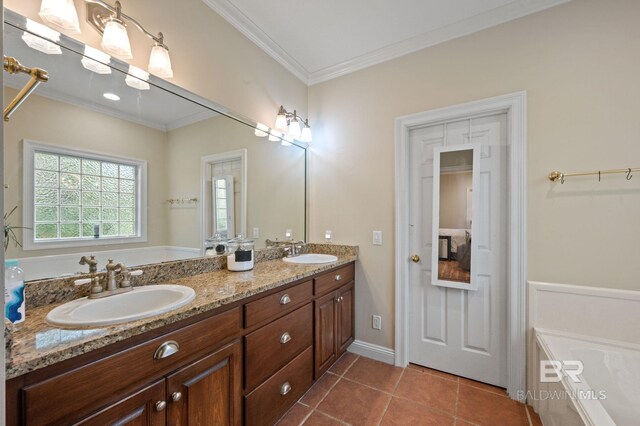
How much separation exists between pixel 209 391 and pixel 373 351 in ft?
5.16

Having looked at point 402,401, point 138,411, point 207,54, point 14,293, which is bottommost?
point 402,401

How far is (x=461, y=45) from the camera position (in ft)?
6.50

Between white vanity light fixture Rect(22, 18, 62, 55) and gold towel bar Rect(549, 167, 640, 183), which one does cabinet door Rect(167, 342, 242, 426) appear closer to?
white vanity light fixture Rect(22, 18, 62, 55)

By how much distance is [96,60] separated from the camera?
1.22 m

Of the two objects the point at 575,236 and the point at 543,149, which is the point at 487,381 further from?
the point at 543,149

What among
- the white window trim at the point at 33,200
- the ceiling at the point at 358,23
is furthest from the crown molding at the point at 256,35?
the white window trim at the point at 33,200

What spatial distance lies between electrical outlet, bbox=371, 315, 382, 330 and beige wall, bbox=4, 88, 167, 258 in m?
1.78

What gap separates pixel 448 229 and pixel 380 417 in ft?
4.54

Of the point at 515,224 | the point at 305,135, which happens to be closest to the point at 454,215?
the point at 515,224

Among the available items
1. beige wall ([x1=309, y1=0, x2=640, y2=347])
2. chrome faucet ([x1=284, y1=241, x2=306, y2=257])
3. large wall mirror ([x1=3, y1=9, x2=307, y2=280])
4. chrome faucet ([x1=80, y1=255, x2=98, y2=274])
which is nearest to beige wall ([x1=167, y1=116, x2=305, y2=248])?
large wall mirror ([x1=3, y1=9, x2=307, y2=280])

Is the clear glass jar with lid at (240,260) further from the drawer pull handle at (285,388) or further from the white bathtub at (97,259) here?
the drawer pull handle at (285,388)

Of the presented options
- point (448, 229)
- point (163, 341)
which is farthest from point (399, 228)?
point (163, 341)

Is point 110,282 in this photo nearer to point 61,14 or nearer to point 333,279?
point 61,14

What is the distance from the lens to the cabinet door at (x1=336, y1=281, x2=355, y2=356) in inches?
83.5
